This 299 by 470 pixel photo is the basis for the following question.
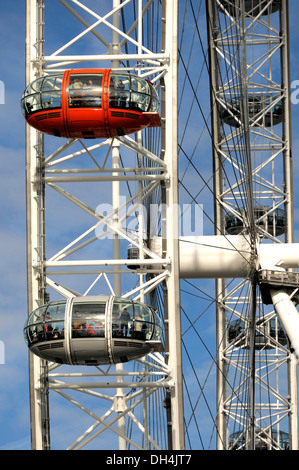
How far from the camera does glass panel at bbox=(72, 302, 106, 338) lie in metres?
30.3

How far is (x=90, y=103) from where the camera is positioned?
31531 millimetres

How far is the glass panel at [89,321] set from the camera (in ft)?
99.3

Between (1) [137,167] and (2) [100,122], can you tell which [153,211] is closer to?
(1) [137,167]

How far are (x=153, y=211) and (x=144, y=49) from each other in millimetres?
4158

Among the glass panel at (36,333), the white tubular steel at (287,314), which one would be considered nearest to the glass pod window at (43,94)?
the glass panel at (36,333)

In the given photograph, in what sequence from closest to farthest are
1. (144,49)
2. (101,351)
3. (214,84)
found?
(101,351)
(144,49)
(214,84)

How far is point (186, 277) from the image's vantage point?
117 ft

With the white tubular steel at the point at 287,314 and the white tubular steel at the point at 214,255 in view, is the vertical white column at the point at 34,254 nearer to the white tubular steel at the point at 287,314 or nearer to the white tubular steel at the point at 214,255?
the white tubular steel at the point at 214,255

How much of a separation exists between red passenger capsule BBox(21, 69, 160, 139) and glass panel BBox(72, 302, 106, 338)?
414 cm

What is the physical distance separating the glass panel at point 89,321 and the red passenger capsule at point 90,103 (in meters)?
4.14

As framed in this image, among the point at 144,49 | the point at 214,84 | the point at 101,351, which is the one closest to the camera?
the point at 101,351

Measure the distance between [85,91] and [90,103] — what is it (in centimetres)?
29

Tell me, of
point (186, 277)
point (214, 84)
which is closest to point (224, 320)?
point (214, 84)

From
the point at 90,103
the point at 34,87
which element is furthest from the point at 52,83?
the point at 90,103
